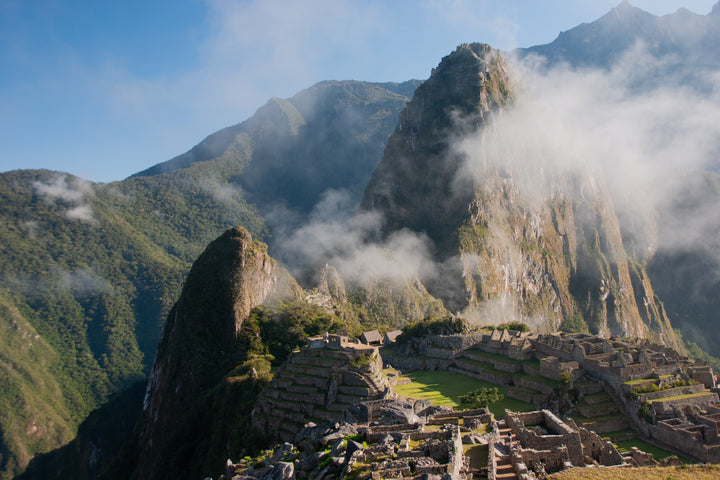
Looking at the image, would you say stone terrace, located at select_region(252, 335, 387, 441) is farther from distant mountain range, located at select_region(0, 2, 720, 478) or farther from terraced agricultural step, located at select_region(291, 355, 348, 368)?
distant mountain range, located at select_region(0, 2, 720, 478)

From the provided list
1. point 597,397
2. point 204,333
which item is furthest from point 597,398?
point 204,333

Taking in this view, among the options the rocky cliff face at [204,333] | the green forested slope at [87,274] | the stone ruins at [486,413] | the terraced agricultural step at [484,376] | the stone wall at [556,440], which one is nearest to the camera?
the stone ruins at [486,413]

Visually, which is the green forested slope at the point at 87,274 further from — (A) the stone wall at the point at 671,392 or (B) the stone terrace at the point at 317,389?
(A) the stone wall at the point at 671,392

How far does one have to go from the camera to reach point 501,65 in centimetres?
16062

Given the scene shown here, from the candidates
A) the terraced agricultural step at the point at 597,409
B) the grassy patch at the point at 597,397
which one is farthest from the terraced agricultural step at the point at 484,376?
the terraced agricultural step at the point at 597,409

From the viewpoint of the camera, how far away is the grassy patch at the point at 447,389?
35094mm

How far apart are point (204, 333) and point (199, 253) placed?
8345 cm

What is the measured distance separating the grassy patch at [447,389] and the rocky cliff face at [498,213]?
64925 millimetres

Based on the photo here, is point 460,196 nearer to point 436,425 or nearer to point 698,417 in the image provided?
point 698,417

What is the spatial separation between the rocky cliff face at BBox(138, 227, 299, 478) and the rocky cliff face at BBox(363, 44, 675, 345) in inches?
2102

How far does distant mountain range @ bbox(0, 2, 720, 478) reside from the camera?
92.9m

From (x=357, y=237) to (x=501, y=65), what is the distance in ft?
270

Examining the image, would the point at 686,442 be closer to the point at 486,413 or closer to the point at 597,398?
the point at 597,398

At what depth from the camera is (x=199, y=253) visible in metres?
146
